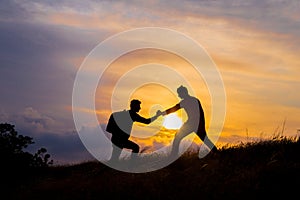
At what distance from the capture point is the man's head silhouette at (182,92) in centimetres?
1792

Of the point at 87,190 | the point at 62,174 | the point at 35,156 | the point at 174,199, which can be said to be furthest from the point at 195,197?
the point at 35,156

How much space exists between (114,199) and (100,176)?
12.9 feet

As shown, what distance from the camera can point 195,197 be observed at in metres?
13.1

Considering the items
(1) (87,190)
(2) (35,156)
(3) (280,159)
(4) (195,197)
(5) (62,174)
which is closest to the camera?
(4) (195,197)

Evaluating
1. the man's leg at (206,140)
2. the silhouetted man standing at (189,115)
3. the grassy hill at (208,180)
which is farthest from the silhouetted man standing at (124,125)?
the man's leg at (206,140)

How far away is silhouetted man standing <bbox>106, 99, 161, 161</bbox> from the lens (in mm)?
18875

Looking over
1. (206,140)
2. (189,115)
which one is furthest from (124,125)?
(206,140)

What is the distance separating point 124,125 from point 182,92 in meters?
2.50

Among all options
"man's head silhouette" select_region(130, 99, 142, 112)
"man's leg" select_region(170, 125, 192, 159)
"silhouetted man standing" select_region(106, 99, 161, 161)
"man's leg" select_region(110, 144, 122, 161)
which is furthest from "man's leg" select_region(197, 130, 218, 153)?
"man's leg" select_region(110, 144, 122, 161)

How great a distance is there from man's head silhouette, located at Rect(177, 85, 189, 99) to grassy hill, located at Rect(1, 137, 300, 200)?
7.18 ft

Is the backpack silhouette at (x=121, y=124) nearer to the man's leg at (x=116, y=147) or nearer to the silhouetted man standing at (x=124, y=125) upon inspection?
the silhouetted man standing at (x=124, y=125)

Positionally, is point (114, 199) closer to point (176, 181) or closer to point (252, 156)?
point (176, 181)

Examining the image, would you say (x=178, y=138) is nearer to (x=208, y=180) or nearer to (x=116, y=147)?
(x=116, y=147)

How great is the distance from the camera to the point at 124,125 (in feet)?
62.0
